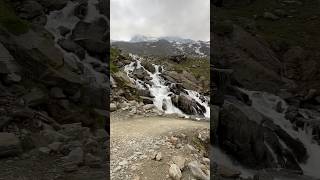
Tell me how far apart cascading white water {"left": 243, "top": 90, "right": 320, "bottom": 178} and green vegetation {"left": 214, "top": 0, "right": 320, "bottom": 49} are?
1815mm

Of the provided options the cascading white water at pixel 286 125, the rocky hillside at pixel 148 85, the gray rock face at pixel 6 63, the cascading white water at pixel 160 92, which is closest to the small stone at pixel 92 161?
the gray rock face at pixel 6 63

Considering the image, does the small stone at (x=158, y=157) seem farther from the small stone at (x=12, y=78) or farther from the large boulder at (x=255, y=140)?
the small stone at (x=12, y=78)

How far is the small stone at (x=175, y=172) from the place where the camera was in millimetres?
9336

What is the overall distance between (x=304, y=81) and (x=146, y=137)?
16.7 feet

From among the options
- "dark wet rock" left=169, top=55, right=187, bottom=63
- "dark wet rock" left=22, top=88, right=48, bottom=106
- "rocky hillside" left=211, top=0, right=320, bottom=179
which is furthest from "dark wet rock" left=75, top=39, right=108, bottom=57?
"dark wet rock" left=169, top=55, right=187, bottom=63

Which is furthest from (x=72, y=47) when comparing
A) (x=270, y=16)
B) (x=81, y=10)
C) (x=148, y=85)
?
(x=148, y=85)

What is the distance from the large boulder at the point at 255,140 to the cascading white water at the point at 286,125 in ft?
0.48

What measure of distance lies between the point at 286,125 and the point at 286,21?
10.5ft

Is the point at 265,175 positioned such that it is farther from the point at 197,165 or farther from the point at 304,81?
the point at 304,81

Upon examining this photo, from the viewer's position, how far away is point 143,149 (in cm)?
1062

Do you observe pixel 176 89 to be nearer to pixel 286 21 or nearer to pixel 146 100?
pixel 146 100

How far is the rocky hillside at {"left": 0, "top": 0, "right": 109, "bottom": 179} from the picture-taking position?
8.54 meters

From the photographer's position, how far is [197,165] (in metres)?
9.99

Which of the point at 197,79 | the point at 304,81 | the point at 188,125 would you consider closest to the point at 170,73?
the point at 197,79
